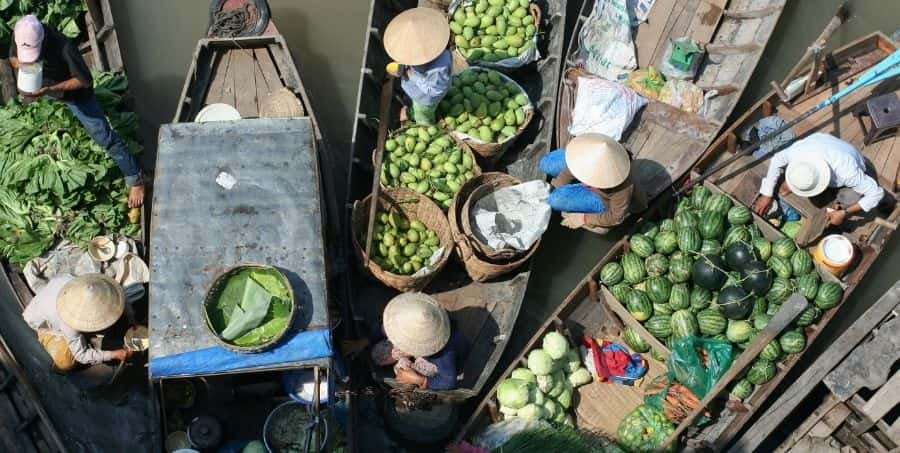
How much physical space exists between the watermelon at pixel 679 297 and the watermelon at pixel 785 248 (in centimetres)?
92

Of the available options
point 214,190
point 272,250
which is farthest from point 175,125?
point 272,250

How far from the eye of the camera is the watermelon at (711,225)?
686 cm

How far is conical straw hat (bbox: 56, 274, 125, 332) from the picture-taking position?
5453 millimetres

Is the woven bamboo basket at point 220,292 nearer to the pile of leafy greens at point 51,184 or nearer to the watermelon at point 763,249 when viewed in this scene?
the pile of leafy greens at point 51,184

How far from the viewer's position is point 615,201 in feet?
21.2

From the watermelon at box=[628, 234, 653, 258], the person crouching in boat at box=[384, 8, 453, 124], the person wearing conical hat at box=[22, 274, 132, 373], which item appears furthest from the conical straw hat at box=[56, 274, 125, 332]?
the watermelon at box=[628, 234, 653, 258]

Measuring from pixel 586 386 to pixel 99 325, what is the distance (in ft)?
13.9

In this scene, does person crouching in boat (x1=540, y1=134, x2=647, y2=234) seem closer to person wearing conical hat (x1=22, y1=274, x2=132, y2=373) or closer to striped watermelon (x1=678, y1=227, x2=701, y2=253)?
striped watermelon (x1=678, y1=227, x2=701, y2=253)

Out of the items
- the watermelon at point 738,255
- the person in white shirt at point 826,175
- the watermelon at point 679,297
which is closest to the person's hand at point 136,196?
the watermelon at point 679,297

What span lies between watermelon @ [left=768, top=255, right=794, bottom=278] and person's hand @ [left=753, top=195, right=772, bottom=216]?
1.68 feet

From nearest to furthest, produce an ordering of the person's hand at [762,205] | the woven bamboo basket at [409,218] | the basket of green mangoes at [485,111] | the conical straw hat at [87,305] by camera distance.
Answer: the conical straw hat at [87,305] → the woven bamboo basket at [409,218] → the person's hand at [762,205] → the basket of green mangoes at [485,111]

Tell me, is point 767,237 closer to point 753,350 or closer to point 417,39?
point 753,350

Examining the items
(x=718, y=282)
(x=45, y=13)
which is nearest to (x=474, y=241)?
(x=718, y=282)

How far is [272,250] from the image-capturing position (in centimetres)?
557
